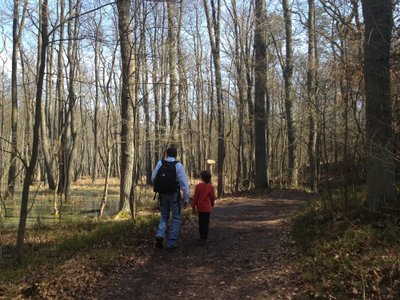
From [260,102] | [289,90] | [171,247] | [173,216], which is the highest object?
[289,90]

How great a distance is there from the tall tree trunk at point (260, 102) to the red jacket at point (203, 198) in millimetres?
9755

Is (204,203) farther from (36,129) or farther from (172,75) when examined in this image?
(172,75)

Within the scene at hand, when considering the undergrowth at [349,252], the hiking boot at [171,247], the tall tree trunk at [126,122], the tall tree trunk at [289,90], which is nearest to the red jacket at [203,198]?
the hiking boot at [171,247]

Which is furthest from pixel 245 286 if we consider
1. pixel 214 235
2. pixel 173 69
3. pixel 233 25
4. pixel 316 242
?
pixel 233 25

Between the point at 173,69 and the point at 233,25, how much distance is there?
378 centimetres

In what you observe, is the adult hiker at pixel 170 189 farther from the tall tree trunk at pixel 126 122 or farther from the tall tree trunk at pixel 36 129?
the tall tree trunk at pixel 126 122

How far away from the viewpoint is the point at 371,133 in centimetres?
723

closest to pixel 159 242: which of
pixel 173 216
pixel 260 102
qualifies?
pixel 173 216

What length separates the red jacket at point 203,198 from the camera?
8.14m

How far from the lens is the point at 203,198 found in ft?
26.8

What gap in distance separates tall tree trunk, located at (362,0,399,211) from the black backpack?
11.7ft

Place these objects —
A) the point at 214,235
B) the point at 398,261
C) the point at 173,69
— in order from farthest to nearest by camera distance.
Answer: the point at 173,69, the point at 214,235, the point at 398,261

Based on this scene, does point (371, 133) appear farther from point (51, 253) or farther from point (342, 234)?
point (51, 253)

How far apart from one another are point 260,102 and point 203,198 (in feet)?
35.1
